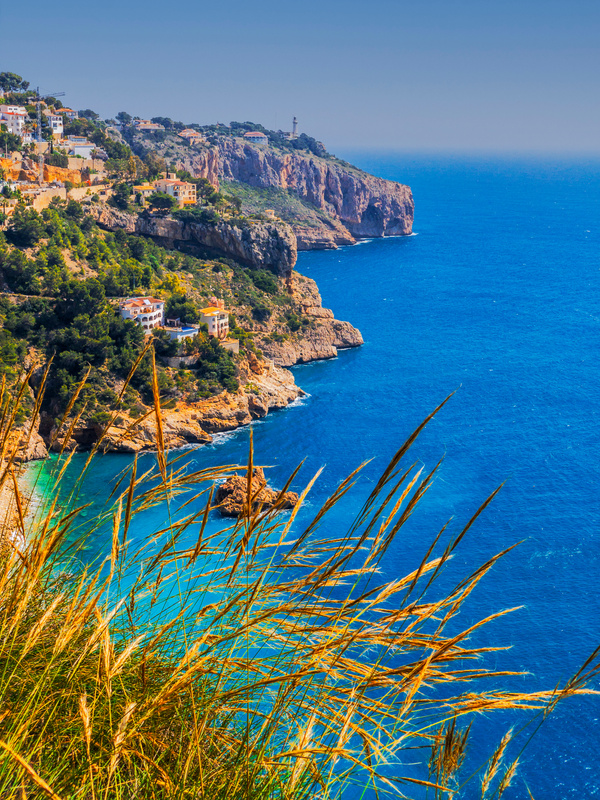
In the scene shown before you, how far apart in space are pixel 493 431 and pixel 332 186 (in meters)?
54.9

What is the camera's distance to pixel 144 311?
28219 millimetres

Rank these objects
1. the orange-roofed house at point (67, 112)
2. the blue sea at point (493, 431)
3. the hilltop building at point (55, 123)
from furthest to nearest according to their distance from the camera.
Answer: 1. the orange-roofed house at point (67, 112)
2. the hilltop building at point (55, 123)
3. the blue sea at point (493, 431)

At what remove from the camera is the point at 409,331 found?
4275 cm

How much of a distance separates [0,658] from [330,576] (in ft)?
3.29

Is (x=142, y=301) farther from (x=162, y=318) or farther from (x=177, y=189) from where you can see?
(x=177, y=189)

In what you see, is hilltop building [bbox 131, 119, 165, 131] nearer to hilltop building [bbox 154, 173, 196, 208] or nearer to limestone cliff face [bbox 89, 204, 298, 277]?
hilltop building [bbox 154, 173, 196, 208]

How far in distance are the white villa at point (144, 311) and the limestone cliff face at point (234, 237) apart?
388 inches

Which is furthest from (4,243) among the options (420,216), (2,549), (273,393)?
(420,216)

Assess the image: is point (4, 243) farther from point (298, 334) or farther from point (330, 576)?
point (330, 576)

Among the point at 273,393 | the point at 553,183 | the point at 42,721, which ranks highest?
the point at 553,183

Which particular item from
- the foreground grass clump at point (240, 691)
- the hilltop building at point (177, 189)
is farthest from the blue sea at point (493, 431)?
the hilltop building at point (177, 189)

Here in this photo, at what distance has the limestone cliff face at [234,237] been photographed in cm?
3791

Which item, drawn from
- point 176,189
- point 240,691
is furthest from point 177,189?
point 240,691

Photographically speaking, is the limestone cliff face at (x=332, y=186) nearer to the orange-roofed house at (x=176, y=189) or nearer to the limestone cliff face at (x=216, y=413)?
the orange-roofed house at (x=176, y=189)
